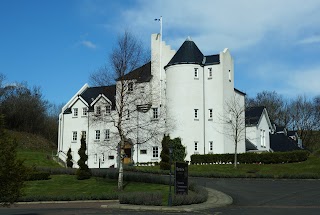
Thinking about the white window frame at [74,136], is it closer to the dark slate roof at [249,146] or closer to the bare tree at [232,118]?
the bare tree at [232,118]

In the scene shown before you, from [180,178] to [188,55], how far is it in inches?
1198

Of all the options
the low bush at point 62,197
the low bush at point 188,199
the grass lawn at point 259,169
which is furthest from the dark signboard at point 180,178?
the grass lawn at point 259,169

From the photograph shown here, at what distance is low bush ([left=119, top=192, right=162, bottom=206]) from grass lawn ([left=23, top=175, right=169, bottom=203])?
9.61ft

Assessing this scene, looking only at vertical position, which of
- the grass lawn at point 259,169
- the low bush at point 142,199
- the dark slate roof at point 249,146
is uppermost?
the dark slate roof at point 249,146

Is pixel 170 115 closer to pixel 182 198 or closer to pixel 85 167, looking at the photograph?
pixel 85 167

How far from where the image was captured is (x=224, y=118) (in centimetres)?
5128

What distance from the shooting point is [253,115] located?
6212 cm

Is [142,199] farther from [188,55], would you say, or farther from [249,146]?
[249,146]

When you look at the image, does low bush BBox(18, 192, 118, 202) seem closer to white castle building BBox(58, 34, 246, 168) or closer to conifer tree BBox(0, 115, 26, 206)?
conifer tree BBox(0, 115, 26, 206)

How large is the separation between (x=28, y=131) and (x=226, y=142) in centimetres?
3989

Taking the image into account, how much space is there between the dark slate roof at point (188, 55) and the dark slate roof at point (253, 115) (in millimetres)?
12924

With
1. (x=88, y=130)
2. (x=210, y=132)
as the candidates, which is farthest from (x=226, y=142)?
(x=88, y=130)

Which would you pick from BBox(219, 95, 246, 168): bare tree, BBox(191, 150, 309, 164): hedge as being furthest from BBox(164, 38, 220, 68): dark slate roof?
BBox(191, 150, 309, 164): hedge

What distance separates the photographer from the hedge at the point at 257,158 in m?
44.7
